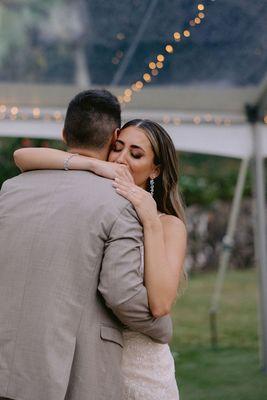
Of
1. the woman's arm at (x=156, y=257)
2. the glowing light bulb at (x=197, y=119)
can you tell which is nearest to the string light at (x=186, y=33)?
the glowing light bulb at (x=197, y=119)

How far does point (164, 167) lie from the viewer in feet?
7.95

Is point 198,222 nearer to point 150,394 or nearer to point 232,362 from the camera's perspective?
point 232,362

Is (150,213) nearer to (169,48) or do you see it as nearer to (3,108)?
(169,48)

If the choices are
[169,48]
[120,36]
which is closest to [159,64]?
[169,48]

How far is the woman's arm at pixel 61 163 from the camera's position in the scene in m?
2.09

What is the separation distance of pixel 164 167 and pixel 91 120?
1.28ft

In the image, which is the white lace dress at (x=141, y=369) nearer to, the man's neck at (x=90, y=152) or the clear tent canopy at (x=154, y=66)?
the man's neck at (x=90, y=152)

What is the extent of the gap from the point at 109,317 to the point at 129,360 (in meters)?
0.26

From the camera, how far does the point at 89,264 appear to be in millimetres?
1975

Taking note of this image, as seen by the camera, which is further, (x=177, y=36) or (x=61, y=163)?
(x=177, y=36)

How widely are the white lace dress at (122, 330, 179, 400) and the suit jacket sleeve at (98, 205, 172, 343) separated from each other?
215 mm

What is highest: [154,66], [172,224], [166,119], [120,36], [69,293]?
[120,36]

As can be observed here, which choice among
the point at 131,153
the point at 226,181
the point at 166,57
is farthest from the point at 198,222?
the point at 131,153

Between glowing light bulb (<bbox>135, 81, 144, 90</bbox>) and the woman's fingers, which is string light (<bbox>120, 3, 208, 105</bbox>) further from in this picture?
the woman's fingers
